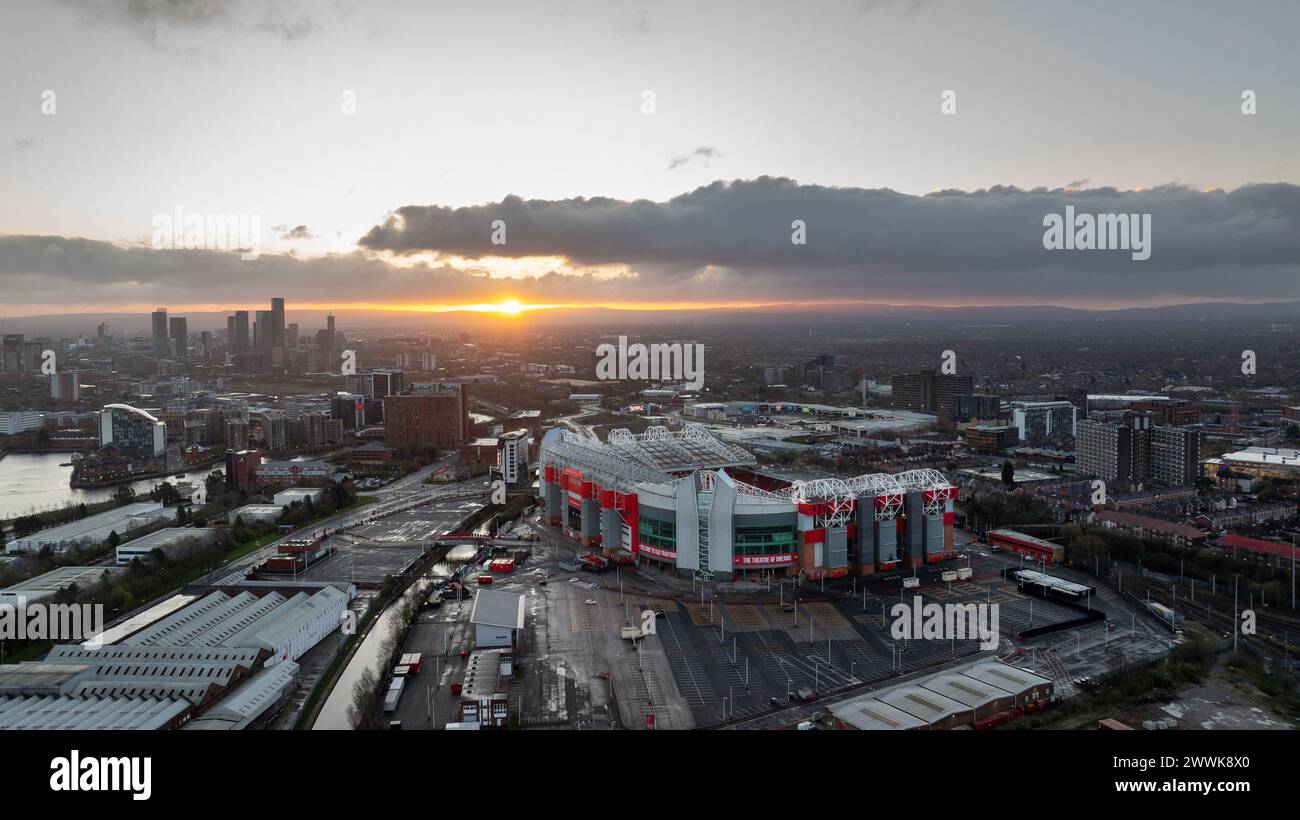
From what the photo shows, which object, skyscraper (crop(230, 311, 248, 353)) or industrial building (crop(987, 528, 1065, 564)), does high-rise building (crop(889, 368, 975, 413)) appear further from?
skyscraper (crop(230, 311, 248, 353))

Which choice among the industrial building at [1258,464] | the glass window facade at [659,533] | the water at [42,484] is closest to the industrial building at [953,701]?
the glass window facade at [659,533]

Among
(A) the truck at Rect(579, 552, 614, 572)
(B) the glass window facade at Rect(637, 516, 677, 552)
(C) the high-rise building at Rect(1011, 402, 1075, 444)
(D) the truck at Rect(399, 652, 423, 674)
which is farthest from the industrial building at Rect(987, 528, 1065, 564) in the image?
(C) the high-rise building at Rect(1011, 402, 1075, 444)

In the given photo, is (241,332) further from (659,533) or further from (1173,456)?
(1173,456)

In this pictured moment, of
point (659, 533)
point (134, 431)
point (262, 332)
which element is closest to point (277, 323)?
point (262, 332)
